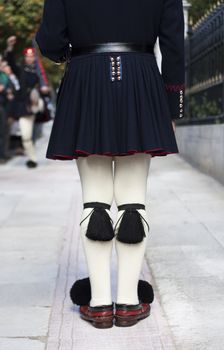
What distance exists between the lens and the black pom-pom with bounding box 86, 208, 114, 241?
12.0 ft

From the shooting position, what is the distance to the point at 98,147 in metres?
3.57

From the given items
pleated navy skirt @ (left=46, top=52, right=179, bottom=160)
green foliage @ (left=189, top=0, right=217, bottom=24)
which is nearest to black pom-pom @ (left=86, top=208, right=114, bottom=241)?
pleated navy skirt @ (left=46, top=52, right=179, bottom=160)

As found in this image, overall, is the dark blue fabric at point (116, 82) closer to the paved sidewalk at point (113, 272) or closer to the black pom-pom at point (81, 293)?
the black pom-pom at point (81, 293)

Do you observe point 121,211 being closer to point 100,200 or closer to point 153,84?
point 100,200

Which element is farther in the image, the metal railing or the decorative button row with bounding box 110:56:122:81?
the metal railing

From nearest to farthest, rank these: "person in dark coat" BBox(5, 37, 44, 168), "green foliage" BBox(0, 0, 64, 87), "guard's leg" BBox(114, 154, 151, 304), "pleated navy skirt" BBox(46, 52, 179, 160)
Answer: "pleated navy skirt" BBox(46, 52, 179, 160) → "guard's leg" BBox(114, 154, 151, 304) → "person in dark coat" BBox(5, 37, 44, 168) → "green foliage" BBox(0, 0, 64, 87)

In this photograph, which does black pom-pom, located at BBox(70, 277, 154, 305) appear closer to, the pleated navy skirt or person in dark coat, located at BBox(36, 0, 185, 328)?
person in dark coat, located at BBox(36, 0, 185, 328)

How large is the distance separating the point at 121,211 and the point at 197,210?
3.74 m

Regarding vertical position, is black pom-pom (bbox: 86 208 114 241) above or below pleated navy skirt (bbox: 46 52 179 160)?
below

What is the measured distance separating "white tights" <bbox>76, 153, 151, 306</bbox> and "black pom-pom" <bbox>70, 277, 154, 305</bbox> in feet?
0.46

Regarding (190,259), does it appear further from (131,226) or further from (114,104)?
(114,104)

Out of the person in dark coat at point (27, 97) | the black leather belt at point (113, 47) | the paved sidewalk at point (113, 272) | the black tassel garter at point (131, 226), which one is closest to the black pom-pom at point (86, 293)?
the paved sidewalk at point (113, 272)

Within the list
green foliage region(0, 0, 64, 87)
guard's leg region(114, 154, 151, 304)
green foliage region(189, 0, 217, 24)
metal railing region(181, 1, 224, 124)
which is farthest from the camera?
green foliage region(0, 0, 64, 87)

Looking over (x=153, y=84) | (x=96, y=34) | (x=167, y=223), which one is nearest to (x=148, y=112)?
(x=153, y=84)
